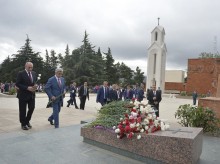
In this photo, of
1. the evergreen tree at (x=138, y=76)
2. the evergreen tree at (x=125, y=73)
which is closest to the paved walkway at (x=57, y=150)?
the evergreen tree at (x=125, y=73)

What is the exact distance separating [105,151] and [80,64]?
1835 inches

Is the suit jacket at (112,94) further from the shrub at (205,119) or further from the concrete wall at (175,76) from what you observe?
the concrete wall at (175,76)

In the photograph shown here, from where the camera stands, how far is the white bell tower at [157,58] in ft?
178

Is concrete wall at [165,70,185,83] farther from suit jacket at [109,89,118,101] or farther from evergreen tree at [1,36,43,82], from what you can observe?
suit jacket at [109,89,118,101]

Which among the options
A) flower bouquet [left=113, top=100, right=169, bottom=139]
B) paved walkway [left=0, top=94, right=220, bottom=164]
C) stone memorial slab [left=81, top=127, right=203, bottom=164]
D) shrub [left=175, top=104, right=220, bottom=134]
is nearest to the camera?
stone memorial slab [left=81, top=127, right=203, bottom=164]

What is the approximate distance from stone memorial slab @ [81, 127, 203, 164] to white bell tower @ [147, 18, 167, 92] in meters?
50.5

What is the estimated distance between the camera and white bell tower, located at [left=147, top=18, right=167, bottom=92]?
178 feet

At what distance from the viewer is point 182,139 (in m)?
3.65

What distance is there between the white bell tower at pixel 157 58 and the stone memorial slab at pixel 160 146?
166 feet

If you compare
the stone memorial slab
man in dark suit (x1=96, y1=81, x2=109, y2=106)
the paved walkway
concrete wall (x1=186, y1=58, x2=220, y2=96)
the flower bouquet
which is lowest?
the paved walkway

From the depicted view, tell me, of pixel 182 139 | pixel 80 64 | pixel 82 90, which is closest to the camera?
pixel 182 139

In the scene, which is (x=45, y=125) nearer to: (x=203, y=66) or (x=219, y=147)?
(x=219, y=147)

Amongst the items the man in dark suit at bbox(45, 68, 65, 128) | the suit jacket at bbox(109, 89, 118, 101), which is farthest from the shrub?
the suit jacket at bbox(109, 89, 118, 101)

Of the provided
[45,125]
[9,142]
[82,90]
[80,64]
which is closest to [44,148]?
[9,142]
